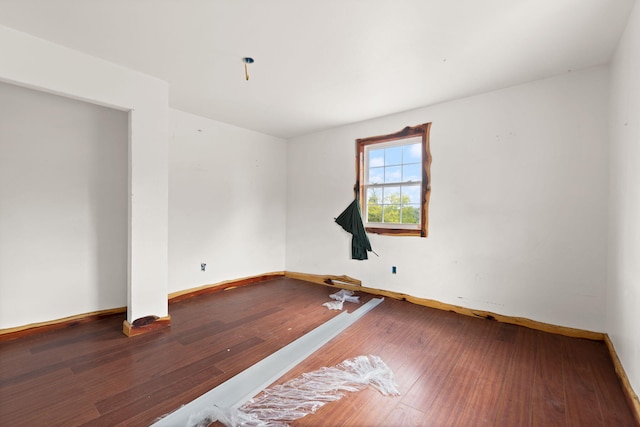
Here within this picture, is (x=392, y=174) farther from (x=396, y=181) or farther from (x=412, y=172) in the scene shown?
(x=412, y=172)

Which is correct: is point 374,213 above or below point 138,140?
below

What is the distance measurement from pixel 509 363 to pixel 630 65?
7.72 ft

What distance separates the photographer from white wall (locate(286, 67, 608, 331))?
2.58 metres

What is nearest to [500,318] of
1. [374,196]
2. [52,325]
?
[374,196]

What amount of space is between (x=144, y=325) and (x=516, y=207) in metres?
4.03

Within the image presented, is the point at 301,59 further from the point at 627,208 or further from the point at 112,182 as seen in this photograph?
the point at 627,208

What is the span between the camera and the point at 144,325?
107 inches

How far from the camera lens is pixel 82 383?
1.91 m

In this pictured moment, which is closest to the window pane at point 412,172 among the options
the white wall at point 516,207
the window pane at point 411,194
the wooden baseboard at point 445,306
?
the window pane at point 411,194

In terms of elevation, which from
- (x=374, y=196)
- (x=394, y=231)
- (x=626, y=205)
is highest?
(x=374, y=196)

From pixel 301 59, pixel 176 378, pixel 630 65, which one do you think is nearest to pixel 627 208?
pixel 630 65

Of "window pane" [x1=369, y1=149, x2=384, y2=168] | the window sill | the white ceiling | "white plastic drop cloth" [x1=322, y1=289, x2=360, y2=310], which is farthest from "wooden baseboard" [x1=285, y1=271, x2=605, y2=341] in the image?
the white ceiling

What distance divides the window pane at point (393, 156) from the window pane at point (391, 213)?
24.5 inches

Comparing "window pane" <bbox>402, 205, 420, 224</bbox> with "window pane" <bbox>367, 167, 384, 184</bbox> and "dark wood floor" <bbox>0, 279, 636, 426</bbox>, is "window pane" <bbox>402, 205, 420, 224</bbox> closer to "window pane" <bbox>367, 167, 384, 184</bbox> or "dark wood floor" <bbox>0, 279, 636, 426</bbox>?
"window pane" <bbox>367, 167, 384, 184</bbox>
